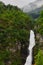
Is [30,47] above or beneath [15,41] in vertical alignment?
above

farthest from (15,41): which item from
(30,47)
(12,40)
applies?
(30,47)

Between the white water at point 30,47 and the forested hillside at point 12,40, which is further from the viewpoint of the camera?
the white water at point 30,47

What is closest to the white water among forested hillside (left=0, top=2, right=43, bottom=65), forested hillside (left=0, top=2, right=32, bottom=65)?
forested hillside (left=0, top=2, right=43, bottom=65)

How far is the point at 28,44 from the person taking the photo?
358 feet

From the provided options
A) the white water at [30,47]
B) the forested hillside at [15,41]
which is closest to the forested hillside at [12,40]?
the forested hillside at [15,41]

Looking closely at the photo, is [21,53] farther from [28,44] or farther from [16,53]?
[28,44]

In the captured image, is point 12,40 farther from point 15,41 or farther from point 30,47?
point 30,47

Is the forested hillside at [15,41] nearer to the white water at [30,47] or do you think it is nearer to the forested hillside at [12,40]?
the forested hillside at [12,40]

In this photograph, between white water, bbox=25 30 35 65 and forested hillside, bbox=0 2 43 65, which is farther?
white water, bbox=25 30 35 65

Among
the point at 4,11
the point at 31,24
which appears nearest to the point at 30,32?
the point at 31,24

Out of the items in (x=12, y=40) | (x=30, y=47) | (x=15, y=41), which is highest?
(x=30, y=47)

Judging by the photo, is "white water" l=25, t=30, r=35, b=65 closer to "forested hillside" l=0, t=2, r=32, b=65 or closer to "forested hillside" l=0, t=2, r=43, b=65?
"forested hillside" l=0, t=2, r=43, b=65

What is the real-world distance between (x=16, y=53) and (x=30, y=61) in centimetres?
569

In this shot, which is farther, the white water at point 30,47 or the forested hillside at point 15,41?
the white water at point 30,47
